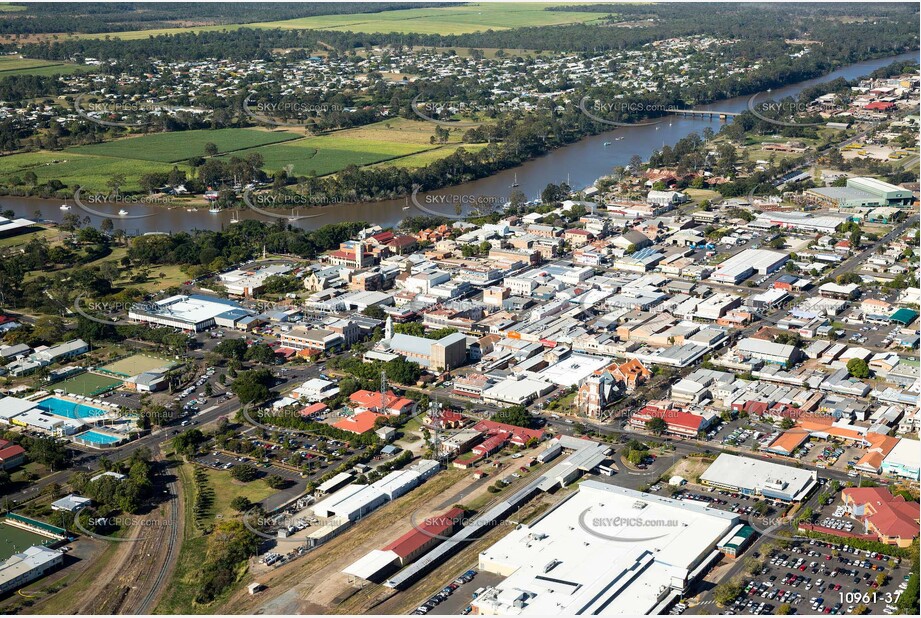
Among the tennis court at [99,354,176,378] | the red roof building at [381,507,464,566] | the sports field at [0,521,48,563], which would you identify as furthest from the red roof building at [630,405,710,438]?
the sports field at [0,521,48,563]

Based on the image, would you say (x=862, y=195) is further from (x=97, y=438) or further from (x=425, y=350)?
(x=97, y=438)

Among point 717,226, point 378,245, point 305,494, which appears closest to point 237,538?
point 305,494

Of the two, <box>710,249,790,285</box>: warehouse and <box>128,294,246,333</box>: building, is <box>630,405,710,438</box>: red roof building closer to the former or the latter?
<box>710,249,790,285</box>: warehouse

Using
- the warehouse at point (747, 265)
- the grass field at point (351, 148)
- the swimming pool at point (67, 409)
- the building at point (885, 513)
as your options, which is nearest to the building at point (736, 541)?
the building at point (885, 513)

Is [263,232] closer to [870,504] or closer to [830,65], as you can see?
[870,504]

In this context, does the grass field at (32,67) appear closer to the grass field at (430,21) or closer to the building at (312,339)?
the grass field at (430,21)

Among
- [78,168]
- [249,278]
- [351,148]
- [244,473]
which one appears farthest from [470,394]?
[78,168]
